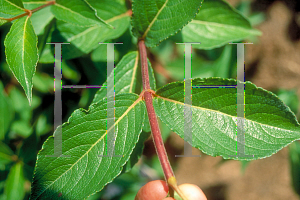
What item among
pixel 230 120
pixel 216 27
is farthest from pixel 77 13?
pixel 216 27

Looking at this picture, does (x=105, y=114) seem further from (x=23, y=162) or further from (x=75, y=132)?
(x=23, y=162)

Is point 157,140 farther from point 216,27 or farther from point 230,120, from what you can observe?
point 216,27

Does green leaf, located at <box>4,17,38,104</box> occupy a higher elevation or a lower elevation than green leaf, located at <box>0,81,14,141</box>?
higher

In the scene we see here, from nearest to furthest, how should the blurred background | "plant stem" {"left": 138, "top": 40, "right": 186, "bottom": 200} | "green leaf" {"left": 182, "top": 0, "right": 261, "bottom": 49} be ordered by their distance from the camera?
"plant stem" {"left": 138, "top": 40, "right": 186, "bottom": 200} → "green leaf" {"left": 182, "top": 0, "right": 261, "bottom": 49} → the blurred background

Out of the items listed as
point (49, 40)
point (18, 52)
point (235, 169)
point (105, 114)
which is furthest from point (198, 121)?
point (235, 169)

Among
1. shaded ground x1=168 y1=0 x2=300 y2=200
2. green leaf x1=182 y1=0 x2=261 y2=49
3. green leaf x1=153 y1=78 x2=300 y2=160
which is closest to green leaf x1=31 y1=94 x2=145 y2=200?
green leaf x1=153 y1=78 x2=300 y2=160

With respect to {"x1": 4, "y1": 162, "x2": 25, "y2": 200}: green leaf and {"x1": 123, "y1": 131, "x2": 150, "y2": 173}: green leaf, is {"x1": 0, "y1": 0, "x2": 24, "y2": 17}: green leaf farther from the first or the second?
{"x1": 4, "y1": 162, "x2": 25, "y2": 200}: green leaf
